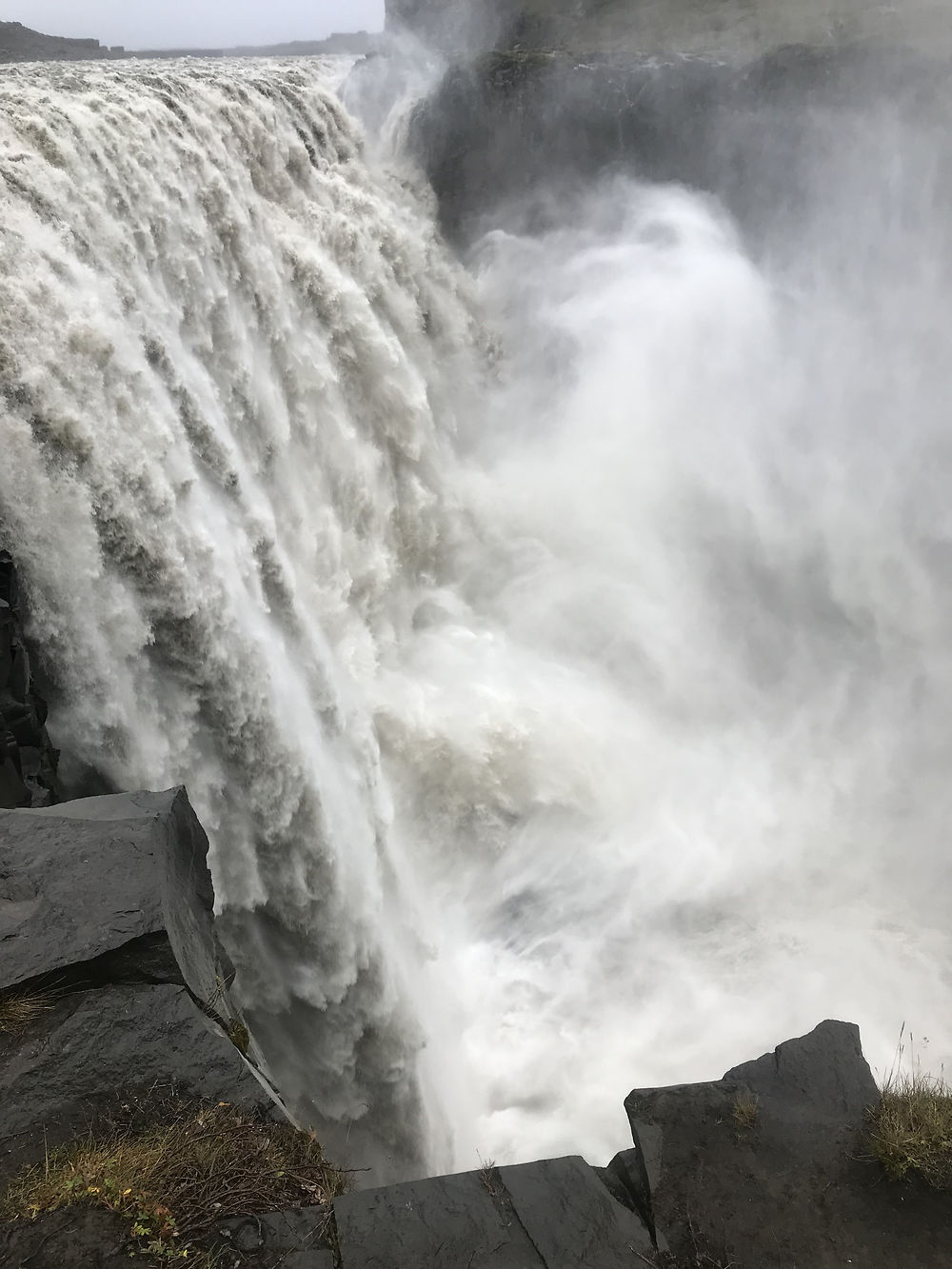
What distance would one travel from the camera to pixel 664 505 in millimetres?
11195

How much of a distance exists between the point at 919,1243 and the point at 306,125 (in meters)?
10.7

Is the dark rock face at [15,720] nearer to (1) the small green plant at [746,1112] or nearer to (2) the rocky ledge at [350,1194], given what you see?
(2) the rocky ledge at [350,1194]

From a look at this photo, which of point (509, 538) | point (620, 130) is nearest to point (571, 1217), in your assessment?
point (509, 538)

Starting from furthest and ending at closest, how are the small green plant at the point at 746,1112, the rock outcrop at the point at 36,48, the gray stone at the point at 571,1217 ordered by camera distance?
the rock outcrop at the point at 36,48
the small green plant at the point at 746,1112
the gray stone at the point at 571,1217

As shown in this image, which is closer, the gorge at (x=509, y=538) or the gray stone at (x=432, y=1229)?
the gray stone at (x=432, y=1229)

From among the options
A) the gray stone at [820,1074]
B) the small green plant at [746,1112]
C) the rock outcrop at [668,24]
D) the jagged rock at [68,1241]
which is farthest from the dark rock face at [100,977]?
the rock outcrop at [668,24]

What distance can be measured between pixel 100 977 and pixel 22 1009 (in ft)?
0.87

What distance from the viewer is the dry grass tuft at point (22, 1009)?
2941 mm

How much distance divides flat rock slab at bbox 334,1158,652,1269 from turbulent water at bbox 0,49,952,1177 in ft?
9.17

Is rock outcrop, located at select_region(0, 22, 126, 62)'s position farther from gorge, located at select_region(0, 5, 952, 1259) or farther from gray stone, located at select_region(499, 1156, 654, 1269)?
gray stone, located at select_region(499, 1156, 654, 1269)

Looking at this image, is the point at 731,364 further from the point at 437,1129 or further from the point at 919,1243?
the point at 919,1243

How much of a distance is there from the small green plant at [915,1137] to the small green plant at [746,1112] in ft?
1.37

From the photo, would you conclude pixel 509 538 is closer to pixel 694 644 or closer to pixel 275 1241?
pixel 694 644

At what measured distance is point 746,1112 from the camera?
3309 millimetres
